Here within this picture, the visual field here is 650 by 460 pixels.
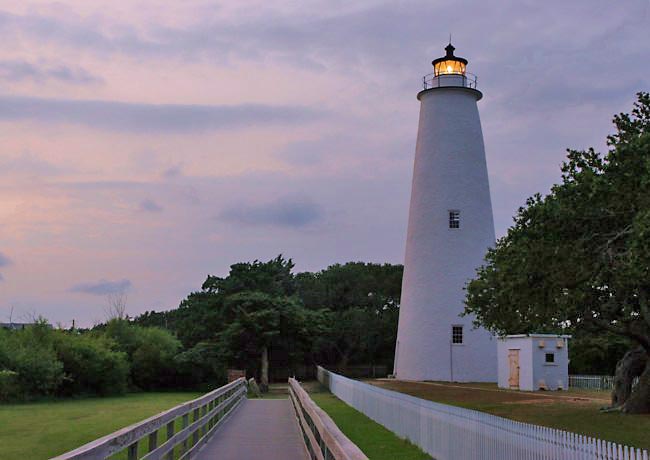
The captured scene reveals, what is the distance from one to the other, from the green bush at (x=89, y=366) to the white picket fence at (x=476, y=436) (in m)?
19.1

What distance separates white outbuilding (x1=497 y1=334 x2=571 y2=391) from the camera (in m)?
32.8

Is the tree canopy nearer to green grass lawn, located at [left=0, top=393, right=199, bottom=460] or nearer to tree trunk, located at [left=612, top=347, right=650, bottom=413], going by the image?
tree trunk, located at [left=612, top=347, right=650, bottom=413]

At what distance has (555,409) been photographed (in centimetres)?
2191

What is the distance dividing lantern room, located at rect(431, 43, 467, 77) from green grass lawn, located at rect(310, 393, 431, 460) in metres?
23.0

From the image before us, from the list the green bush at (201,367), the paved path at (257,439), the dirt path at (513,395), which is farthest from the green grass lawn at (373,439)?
the green bush at (201,367)

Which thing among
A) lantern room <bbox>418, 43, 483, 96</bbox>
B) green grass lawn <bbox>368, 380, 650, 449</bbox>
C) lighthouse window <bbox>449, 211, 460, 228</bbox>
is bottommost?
green grass lawn <bbox>368, 380, 650, 449</bbox>

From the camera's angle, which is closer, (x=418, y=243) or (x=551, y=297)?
(x=551, y=297)

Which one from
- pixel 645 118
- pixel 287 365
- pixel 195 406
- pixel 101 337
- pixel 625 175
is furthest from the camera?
pixel 287 365

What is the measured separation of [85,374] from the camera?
34.0 m

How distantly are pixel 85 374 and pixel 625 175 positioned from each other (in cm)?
Result: 2598

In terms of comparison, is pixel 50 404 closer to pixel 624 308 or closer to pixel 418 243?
pixel 418 243

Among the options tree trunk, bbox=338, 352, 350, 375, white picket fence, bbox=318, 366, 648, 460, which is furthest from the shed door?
tree trunk, bbox=338, 352, 350, 375

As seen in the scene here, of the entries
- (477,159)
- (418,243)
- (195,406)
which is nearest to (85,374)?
(418,243)

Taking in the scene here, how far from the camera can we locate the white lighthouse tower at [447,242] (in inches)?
1489
